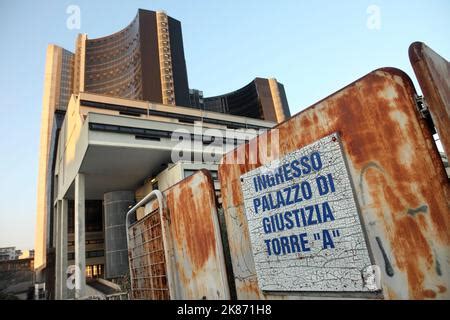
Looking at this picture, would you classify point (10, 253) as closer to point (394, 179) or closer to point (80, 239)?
point (80, 239)

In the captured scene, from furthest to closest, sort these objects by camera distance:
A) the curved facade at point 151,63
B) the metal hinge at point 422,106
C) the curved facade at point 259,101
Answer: the curved facade at point 259,101 → the curved facade at point 151,63 → the metal hinge at point 422,106

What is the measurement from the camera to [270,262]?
3.05 metres

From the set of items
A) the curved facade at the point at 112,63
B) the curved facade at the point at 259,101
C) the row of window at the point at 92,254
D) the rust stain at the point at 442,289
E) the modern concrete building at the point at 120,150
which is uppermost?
the curved facade at the point at 112,63

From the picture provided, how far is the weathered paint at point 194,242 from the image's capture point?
3.66m

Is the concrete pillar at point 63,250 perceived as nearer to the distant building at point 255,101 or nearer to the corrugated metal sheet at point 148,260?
the corrugated metal sheet at point 148,260

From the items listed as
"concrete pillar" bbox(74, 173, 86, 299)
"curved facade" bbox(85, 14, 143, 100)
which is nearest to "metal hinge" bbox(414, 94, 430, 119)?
"concrete pillar" bbox(74, 173, 86, 299)

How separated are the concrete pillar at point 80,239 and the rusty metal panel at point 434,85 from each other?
24.5 metres

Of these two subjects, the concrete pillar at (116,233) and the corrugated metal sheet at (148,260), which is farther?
the concrete pillar at (116,233)

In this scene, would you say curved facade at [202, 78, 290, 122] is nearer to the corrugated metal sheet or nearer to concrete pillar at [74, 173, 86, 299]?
concrete pillar at [74, 173, 86, 299]

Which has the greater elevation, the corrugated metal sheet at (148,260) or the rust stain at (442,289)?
the corrugated metal sheet at (148,260)

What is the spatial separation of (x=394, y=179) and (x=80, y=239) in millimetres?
24929

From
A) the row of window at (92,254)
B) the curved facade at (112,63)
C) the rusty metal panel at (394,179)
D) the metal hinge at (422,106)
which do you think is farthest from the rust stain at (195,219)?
the curved facade at (112,63)

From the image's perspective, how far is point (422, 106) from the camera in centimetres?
213

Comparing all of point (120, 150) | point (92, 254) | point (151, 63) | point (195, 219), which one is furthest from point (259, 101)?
point (195, 219)
